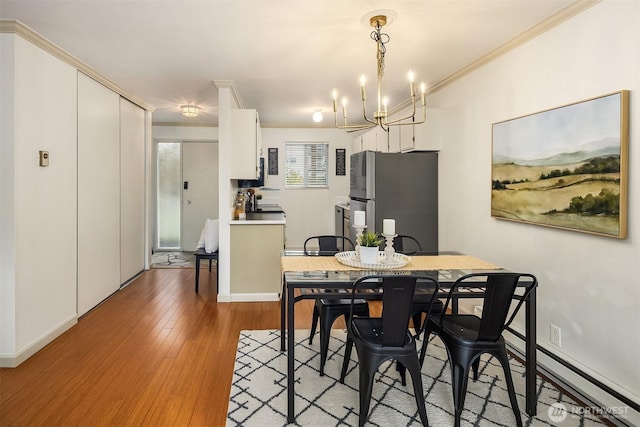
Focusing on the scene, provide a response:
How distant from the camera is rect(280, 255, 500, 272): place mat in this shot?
7.69 ft

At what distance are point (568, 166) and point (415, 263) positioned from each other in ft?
3.71

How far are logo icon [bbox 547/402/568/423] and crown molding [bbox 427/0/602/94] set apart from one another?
2.35 meters

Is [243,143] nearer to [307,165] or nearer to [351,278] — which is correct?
[351,278]

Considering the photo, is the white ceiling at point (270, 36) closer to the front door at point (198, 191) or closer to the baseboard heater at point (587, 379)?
the baseboard heater at point (587, 379)

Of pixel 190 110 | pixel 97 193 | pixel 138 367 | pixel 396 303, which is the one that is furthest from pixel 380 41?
pixel 190 110

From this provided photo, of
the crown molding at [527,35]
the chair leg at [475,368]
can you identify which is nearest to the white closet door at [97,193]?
the chair leg at [475,368]

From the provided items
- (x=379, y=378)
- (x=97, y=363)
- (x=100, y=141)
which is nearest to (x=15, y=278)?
(x=97, y=363)

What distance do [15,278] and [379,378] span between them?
2610 mm

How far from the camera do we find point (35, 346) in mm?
2799

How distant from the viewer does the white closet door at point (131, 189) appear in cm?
451

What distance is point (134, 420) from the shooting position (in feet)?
6.60

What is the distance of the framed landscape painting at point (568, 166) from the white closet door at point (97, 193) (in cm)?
371

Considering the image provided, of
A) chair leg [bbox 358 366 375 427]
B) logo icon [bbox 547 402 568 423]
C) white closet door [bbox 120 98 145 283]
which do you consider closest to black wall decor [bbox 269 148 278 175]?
white closet door [bbox 120 98 145 283]

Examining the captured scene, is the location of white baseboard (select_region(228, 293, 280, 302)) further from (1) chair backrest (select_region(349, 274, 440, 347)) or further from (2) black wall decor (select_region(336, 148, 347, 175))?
(2) black wall decor (select_region(336, 148, 347, 175))
